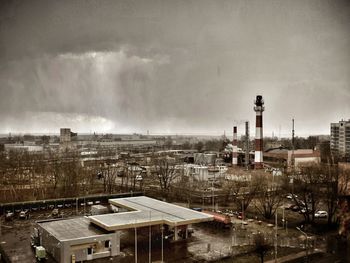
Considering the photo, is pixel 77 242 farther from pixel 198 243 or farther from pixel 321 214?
pixel 321 214

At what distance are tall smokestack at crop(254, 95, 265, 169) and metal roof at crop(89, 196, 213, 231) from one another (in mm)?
6578

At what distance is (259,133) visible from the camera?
1300 centimetres

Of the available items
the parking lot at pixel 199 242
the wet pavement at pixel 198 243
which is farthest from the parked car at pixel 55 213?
the wet pavement at pixel 198 243

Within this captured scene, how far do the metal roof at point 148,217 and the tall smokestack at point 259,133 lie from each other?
259 inches

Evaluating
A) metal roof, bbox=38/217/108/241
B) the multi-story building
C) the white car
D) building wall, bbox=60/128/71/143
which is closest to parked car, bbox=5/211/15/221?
metal roof, bbox=38/217/108/241

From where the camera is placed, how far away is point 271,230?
22.7ft

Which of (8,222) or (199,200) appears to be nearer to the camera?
(8,222)

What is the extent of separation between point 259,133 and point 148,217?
7722mm

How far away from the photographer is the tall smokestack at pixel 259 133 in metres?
13.0

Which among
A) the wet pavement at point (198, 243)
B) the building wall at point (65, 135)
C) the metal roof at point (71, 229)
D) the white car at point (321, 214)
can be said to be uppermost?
the building wall at point (65, 135)

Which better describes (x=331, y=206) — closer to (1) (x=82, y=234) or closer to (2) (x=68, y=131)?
(1) (x=82, y=234)

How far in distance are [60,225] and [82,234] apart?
76 cm

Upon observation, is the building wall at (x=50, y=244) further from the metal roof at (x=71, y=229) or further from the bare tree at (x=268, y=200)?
the bare tree at (x=268, y=200)

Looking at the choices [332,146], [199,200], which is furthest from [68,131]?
[199,200]
